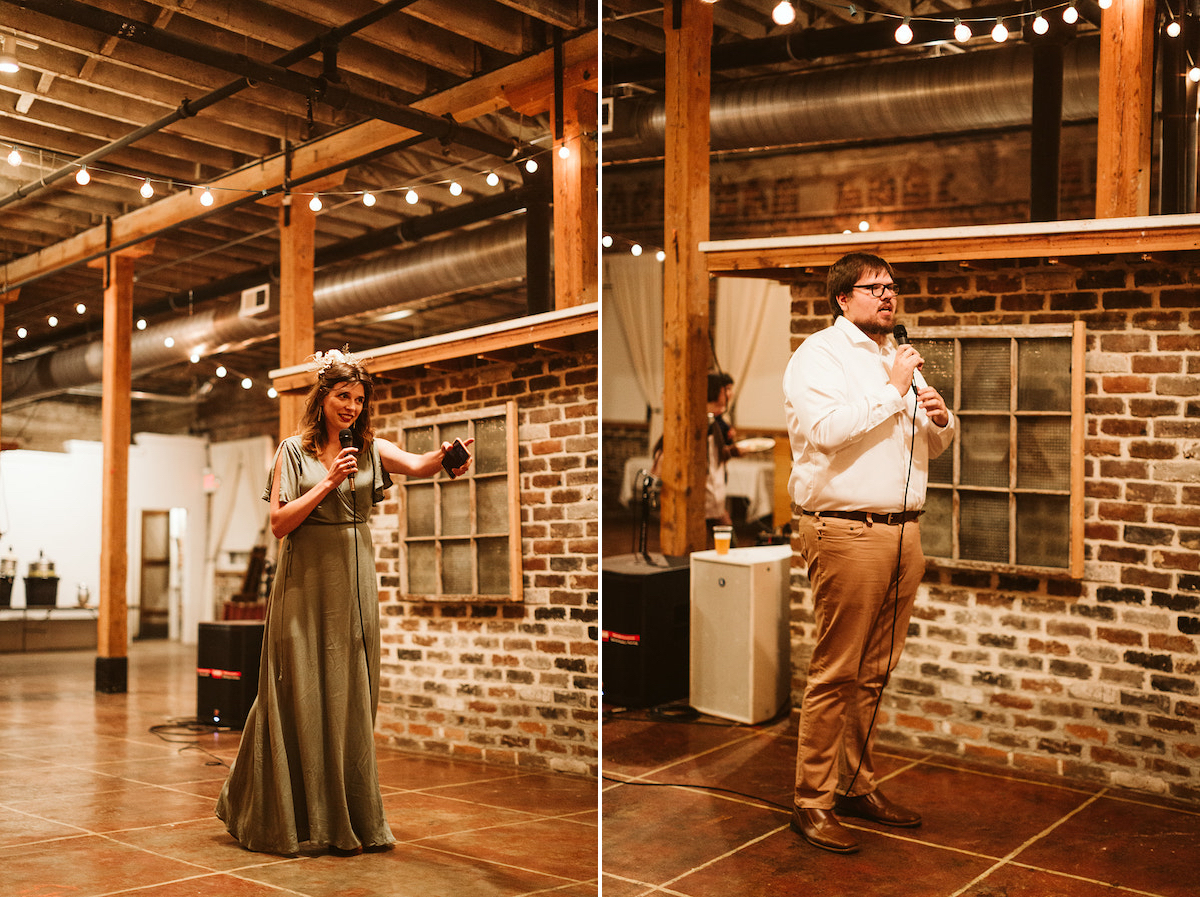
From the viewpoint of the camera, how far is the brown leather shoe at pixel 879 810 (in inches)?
121

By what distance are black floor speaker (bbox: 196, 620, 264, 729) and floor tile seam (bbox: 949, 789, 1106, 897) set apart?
6.39 ft

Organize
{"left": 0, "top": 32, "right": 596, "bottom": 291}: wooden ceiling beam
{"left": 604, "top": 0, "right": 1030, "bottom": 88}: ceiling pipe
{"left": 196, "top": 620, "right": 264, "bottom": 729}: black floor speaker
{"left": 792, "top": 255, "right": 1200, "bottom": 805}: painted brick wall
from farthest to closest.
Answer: {"left": 604, "top": 0, "right": 1030, "bottom": 88}: ceiling pipe, {"left": 792, "top": 255, "right": 1200, "bottom": 805}: painted brick wall, {"left": 196, "top": 620, "right": 264, "bottom": 729}: black floor speaker, {"left": 0, "top": 32, "right": 596, "bottom": 291}: wooden ceiling beam

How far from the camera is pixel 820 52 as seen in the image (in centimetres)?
593

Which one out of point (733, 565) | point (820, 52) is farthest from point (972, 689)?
point (820, 52)

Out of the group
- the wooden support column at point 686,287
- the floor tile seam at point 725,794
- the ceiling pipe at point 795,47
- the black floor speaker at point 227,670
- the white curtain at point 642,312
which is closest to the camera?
the black floor speaker at point 227,670

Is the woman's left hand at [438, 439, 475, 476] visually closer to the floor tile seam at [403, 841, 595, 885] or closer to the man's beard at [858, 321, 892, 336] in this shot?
the floor tile seam at [403, 841, 595, 885]

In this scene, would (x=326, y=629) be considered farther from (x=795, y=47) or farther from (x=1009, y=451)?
(x=795, y=47)

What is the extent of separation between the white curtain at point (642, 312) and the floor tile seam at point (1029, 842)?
6642 mm

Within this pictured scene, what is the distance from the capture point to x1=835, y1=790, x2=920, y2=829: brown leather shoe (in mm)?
3066

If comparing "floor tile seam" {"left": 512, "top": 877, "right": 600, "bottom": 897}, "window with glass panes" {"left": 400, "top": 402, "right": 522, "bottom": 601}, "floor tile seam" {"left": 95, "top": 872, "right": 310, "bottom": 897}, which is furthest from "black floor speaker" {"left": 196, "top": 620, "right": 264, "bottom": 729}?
"floor tile seam" {"left": 512, "top": 877, "right": 600, "bottom": 897}

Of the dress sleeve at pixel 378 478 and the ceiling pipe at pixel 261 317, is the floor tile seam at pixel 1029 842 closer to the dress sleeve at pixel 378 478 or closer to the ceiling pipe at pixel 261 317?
the dress sleeve at pixel 378 478

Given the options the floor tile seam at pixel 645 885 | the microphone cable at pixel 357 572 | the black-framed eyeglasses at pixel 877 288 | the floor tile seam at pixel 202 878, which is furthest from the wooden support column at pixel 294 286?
the black-framed eyeglasses at pixel 877 288

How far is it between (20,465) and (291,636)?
30.1 inches

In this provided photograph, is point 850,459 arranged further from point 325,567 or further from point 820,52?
point 820,52
